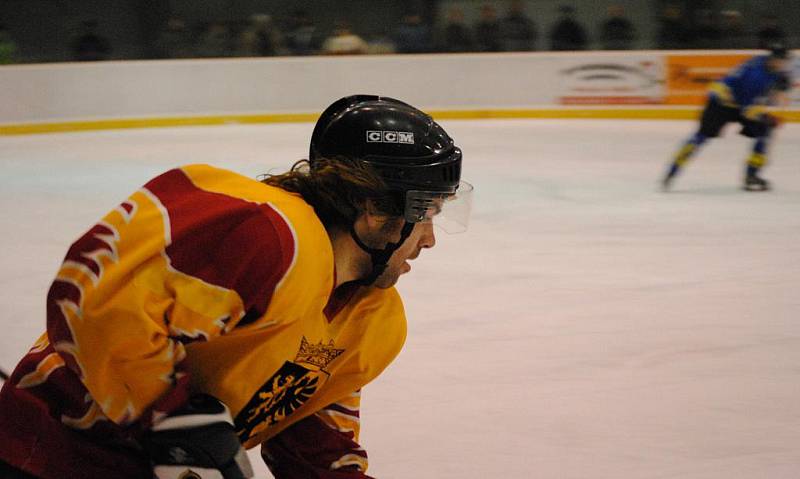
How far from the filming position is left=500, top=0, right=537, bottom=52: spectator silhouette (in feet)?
39.0

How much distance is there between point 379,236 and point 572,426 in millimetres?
1635

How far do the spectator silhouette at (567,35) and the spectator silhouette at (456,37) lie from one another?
1037 millimetres

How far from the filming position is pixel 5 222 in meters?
6.23

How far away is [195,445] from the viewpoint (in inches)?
46.4

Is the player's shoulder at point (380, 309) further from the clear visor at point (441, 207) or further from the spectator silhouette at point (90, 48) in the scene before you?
the spectator silhouette at point (90, 48)

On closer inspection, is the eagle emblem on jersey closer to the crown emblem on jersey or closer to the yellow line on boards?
the crown emblem on jersey

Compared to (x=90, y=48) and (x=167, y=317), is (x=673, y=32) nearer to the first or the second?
(x=90, y=48)

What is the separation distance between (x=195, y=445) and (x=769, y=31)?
1122 centimetres

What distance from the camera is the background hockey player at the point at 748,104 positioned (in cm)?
752

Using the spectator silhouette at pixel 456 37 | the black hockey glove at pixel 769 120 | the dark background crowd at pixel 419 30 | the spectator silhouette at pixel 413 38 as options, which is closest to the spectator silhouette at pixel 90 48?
the dark background crowd at pixel 419 30

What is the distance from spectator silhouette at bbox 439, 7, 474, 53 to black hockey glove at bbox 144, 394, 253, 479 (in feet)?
36.5

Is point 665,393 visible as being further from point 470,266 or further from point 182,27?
point 182,27

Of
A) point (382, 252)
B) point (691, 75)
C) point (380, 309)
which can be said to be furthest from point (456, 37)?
point (382, 252)

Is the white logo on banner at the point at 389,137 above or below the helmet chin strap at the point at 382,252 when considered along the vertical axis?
above
